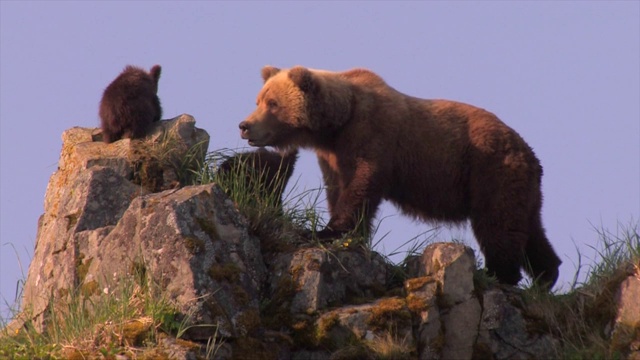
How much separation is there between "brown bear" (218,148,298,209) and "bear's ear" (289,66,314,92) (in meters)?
0.64

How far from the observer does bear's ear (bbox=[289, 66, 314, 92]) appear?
32.9 ft

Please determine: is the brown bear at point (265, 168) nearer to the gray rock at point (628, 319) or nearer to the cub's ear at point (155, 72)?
the cub's ear at point (155, 72)

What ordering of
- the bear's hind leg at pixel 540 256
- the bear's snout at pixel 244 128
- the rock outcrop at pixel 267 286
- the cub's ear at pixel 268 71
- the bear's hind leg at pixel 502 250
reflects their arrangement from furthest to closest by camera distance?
the cub's ear at pixel 268 71
the bear's hind leg at pixel 540 256
the bear's snout at pixel 244 128
the bear's hind leg at pixel 502 250
the rock outcrop at pixel 267 286

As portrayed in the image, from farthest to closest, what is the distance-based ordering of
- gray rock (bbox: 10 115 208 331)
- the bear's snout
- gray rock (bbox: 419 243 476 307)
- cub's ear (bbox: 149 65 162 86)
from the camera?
cub's ear (bbox: 149 65 162 86), the bear's snout, gray rock (bbox: 10 115 208 331), gray rock (bbox: 419 243 476 307)

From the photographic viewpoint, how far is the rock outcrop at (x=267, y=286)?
7891 mm

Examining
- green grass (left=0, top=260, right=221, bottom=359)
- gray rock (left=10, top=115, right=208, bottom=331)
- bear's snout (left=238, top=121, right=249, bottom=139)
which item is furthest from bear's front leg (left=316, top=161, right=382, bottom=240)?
green grass (left=0, top=260, right=221, bottom=359)

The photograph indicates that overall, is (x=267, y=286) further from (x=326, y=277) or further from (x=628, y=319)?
(x=628, y=319)

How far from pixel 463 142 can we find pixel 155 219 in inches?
130

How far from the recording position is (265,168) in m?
9.95

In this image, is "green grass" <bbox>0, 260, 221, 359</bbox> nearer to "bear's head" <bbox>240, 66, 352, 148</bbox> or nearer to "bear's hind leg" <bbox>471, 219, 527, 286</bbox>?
"bear's head" <bbox>240, 66, 352, 148</bbox>

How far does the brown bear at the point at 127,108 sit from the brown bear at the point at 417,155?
37.9 inches

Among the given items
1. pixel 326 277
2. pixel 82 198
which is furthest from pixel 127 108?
pixel 326 277

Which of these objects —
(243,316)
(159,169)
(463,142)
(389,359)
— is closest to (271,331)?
(243,316)

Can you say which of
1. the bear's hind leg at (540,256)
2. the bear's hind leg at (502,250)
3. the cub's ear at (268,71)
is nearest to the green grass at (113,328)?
the bear's hind leg at (502,250)
